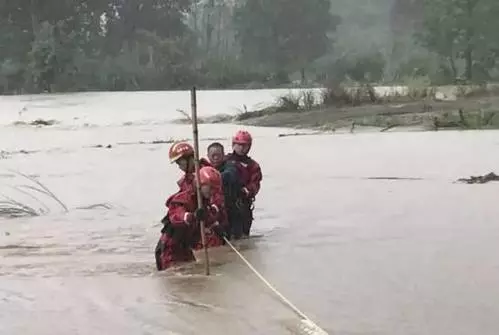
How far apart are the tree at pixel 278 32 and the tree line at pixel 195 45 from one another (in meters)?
0.08

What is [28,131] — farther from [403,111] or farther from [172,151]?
[172,151]

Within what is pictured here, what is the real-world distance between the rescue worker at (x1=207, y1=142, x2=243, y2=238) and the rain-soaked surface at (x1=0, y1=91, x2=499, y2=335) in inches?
16.7

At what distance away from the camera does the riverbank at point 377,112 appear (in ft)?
93.5

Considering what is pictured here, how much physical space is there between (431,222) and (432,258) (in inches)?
99.0

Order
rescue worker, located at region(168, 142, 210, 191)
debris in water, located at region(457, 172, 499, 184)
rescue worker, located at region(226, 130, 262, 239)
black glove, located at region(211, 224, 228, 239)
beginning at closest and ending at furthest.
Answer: rescue worker, located at region(168, 142, 210, 191), black glove, located at region(211, 224, 228, 239), rescue worker, located at region(226, 130, 262, 239), debris in water, located at region(457, 172, 499, 184)

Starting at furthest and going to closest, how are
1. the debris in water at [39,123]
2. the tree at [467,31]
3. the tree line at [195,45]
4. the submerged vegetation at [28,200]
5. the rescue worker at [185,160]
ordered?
the tree line at [195,45]
the tree at [467,31]
the debris in water at [39,123]
the submerged vegetation at [28,200]
the rescue worker at [185,160]

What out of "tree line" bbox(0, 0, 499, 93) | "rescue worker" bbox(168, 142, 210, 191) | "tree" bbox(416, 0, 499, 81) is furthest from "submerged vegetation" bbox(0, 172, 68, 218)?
"tree" bbox(416, 0, 499, 81)

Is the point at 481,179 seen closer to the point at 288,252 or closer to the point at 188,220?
the point at 288,252

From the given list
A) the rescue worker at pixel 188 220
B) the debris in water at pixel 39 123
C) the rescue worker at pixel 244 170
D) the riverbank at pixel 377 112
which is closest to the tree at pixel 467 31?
the riverbank at pixel 377 112

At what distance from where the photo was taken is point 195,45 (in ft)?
293

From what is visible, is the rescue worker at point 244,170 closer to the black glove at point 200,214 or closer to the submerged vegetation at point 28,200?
the black glove at point 200,214

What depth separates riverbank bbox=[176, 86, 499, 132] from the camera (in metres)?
28.5

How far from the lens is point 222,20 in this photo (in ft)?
338

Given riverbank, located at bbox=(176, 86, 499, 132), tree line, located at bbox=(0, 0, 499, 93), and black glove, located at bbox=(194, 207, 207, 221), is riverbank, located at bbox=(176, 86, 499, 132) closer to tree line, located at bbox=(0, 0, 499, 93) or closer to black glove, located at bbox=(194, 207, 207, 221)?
black glove, located at bbox=(194, 207, 207, 221)
